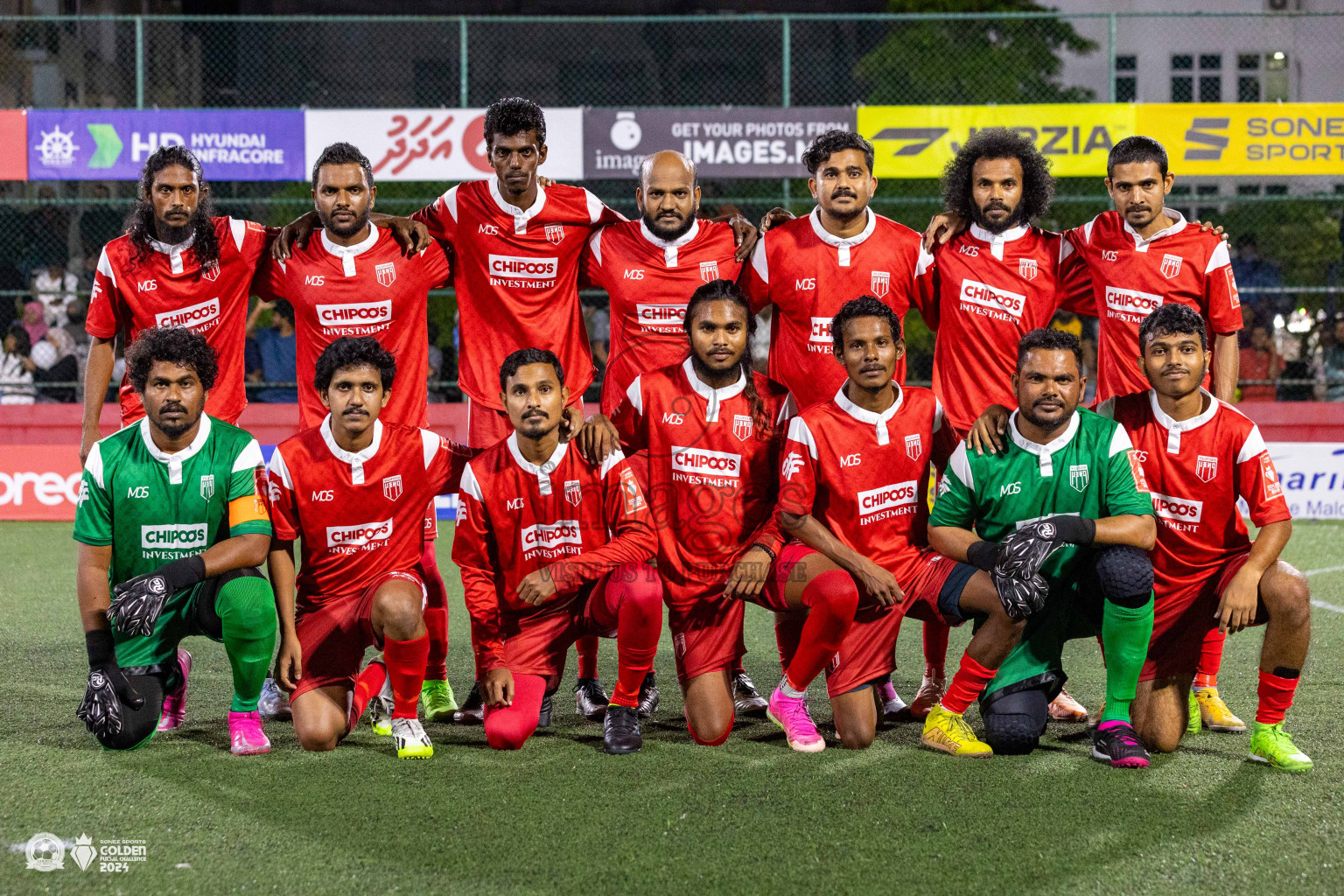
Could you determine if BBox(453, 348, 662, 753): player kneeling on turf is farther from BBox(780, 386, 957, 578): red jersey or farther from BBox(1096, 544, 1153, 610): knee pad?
BBox(1096, 544, 1153, 610): knee pad

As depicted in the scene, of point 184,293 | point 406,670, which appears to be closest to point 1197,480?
point 406,670

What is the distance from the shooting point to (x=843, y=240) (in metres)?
4.79

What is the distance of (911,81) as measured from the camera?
45.5 ft

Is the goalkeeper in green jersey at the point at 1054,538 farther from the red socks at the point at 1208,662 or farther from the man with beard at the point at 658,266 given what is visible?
the man with beard at the point at 658,266

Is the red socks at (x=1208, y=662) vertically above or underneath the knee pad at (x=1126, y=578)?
underneath

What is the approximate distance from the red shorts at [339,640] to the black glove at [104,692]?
0.51 m

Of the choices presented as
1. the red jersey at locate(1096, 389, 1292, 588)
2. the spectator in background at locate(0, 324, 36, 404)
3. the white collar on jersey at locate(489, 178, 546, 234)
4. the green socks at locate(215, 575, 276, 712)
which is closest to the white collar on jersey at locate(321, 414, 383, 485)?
the green socks at locate(215, 575, 276, 712)

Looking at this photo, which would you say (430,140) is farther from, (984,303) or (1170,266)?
(1170,266)

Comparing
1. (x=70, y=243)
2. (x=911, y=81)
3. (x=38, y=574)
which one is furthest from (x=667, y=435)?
(x=911, y=81)

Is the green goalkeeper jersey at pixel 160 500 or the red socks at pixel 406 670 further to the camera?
the green goalkeeper jersey at pixel 160 500

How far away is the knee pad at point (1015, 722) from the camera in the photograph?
3.84 metres

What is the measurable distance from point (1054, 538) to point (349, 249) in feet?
9.59

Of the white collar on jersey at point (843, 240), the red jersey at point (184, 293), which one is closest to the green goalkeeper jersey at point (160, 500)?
the red jersey at point (184, 293)

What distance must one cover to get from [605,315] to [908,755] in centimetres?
797
